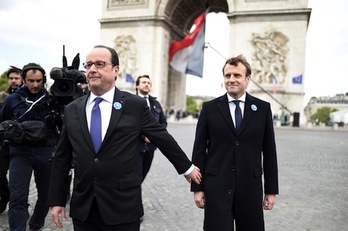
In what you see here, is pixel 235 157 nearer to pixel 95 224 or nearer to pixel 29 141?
pixel 95 224

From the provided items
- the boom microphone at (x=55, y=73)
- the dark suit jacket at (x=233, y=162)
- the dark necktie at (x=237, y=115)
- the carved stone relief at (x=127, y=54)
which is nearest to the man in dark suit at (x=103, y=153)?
the dark suit jacket at (x=233, y=162)

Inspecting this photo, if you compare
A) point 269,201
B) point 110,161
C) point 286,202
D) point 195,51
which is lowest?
point 286,202

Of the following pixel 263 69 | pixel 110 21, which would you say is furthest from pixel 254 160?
pixel 110 21

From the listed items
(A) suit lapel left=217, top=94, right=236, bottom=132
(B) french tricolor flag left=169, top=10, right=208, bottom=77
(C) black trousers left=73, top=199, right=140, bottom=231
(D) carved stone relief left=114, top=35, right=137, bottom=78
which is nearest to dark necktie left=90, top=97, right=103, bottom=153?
(C) black trousers left=73, top=199, right=140, bottom=231

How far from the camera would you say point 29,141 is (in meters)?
3.46

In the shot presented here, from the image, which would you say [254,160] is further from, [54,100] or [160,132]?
[54,100]

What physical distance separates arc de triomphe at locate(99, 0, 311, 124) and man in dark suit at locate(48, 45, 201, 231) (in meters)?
21.9

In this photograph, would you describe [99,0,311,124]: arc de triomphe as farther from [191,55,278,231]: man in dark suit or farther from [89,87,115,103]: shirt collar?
[89,87,115,103]: shirt collar

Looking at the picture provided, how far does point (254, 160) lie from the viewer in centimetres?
266

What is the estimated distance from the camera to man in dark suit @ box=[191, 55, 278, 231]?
2.61 metres

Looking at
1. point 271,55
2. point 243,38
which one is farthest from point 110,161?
point 243,38

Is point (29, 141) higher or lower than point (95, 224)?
higher

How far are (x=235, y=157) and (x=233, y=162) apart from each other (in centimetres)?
4

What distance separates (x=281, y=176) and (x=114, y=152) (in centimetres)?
559
